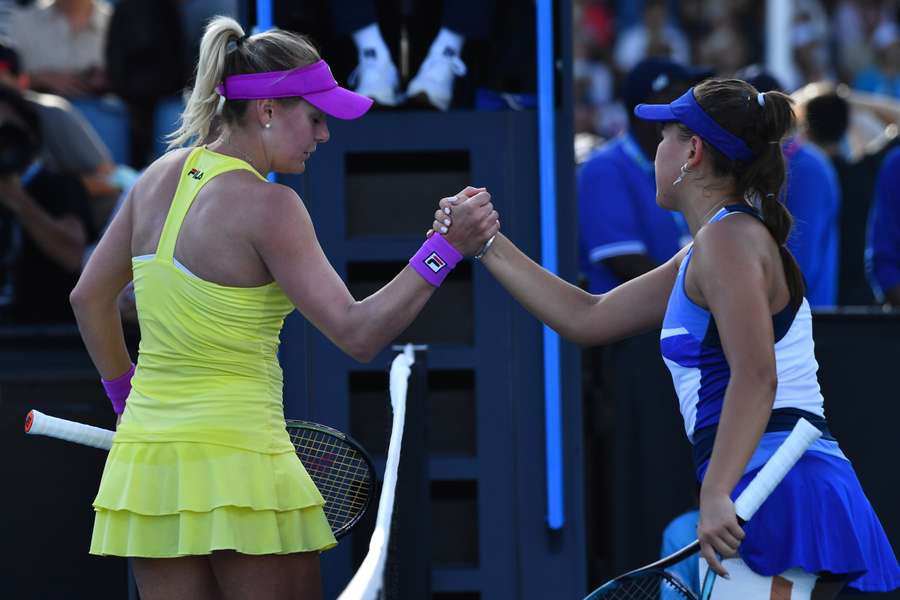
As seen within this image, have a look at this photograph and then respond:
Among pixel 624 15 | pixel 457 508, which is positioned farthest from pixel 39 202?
pixel 624 15

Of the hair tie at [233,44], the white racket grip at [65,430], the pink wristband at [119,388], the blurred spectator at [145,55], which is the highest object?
the blurred spectator at [145,55]

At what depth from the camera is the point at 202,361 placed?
122 inches

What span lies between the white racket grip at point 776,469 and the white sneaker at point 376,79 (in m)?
2.25

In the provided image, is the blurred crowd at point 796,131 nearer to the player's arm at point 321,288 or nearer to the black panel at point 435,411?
the player's arm at point 321,288

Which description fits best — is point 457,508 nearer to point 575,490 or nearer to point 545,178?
point 575,490

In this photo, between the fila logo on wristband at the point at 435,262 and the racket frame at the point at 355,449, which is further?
the racket frame at the point at 355,449

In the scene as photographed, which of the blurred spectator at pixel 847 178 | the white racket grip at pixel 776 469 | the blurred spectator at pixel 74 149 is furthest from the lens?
the blurred spectator at pixel 847 178

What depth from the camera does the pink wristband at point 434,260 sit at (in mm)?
3260

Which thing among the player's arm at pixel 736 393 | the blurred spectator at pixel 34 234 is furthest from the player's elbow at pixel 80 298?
the blurred spectator at pixel 34 234

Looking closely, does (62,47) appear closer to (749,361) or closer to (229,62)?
(229,62)

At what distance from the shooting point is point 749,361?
2854 mm

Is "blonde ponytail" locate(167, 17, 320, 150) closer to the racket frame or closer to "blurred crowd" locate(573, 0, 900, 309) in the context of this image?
the racket frame

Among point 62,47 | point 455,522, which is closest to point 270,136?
point 455,522

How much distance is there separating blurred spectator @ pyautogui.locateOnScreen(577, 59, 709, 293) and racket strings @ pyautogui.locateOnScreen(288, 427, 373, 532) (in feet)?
7.43
